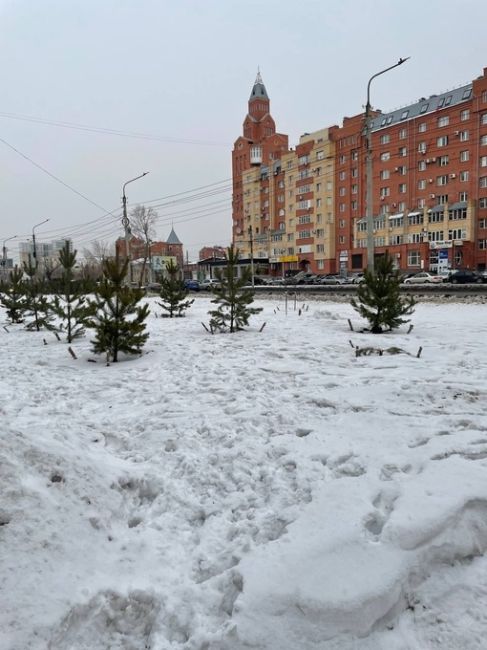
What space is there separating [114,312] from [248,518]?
6.86m

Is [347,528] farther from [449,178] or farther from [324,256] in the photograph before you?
[324,256]

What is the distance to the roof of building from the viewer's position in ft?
180

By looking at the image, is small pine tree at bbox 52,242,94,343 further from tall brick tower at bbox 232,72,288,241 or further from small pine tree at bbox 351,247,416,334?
tall brick tower at bbox 232,72,288,241

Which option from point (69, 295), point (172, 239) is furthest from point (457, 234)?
point (172, 239)

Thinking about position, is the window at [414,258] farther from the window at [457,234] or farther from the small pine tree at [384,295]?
the small pine tree at [384,295]

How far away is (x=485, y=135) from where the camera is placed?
5225cm

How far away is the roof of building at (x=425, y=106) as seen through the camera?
54.8 metres

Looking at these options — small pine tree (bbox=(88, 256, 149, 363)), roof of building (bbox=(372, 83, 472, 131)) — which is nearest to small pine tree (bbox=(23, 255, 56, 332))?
small pine tree (bbox=(88, 256, 149, 363))

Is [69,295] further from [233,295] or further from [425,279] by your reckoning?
[425,279]

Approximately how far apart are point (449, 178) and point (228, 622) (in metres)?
62.6

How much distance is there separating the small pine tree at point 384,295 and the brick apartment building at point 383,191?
33.9 metres

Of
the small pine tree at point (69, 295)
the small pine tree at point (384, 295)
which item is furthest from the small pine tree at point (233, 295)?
the small pine tree at point (69, 295)

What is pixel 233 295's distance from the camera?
1314 cm

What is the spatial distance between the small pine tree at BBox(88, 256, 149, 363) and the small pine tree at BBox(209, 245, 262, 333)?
362 cm
